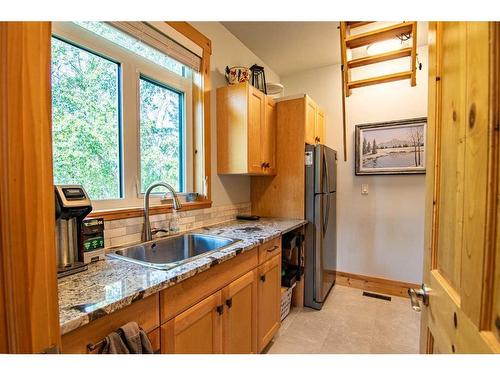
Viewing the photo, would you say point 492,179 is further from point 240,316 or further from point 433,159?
point 240,316

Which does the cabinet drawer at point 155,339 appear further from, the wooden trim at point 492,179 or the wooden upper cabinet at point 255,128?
the wooden upper cabinet at point 255,128

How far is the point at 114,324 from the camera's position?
2.58 ft

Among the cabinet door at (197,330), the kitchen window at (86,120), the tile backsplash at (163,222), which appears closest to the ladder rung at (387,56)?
the tile backsplash at (163,222)

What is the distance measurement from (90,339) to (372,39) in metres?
2.29

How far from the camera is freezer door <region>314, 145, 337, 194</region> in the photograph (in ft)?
7.70

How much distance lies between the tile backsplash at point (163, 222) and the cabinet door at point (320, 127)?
3.77 ft

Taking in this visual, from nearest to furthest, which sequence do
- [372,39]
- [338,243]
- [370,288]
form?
[372,39] < [370,288] < [338,243]

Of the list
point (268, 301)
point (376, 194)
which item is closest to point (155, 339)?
point (268, 301)

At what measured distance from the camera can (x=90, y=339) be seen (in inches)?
28.5

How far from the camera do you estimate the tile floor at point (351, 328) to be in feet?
6.02

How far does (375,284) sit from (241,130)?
2271 mm
